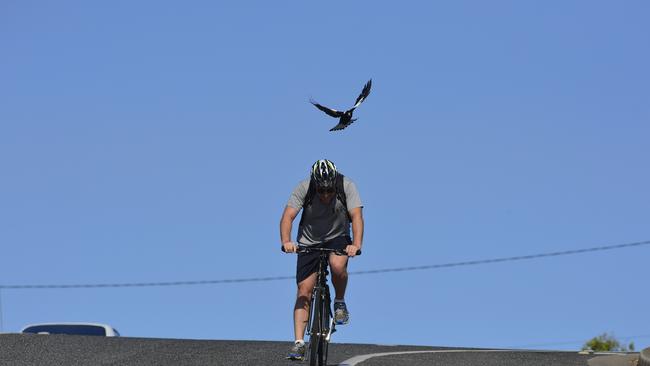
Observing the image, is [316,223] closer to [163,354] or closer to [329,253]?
[329,253]

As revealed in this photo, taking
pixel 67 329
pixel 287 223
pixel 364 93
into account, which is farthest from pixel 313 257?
pixel 67 329

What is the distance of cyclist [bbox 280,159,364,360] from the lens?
1182 centimetres

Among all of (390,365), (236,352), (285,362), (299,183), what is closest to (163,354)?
(236,352)

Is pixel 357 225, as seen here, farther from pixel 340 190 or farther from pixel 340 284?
pixel 340 284

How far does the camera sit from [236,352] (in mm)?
15078

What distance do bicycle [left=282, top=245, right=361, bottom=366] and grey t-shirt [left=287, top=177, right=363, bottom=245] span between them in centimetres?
17

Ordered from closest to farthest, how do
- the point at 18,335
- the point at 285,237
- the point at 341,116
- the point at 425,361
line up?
the point at 285,237 → the point at 341,116 → the point at 425,361 → the point at 18,335

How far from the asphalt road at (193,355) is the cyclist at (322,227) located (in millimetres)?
1457

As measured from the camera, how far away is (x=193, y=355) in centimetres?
1448

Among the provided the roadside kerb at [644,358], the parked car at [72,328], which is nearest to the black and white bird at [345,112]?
the roadside kerb at [644,358]

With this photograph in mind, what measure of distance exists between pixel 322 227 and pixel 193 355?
3363 millimetres

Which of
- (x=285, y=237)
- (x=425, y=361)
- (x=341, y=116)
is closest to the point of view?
(x=285, y=237)

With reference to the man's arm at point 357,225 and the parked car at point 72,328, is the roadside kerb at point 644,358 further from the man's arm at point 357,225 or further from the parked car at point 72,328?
the parked car at point 72,328

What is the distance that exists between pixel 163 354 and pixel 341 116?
12.7 ft
